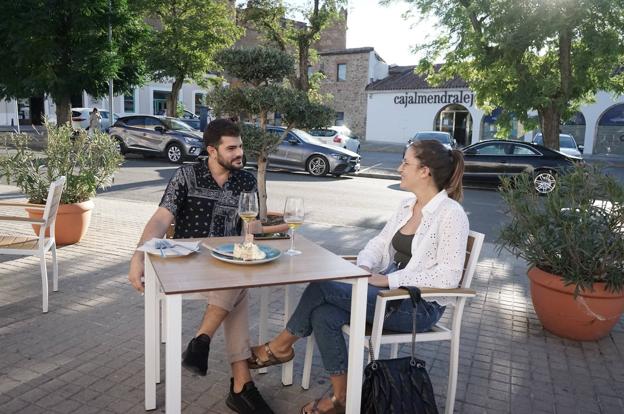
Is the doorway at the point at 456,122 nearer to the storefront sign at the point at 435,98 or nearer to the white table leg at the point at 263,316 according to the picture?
the storefront sign at the point at 435,98

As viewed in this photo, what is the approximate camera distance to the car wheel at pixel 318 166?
1569 centimetres

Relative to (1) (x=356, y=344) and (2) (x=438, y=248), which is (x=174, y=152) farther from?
(1) (x=356, y=344)

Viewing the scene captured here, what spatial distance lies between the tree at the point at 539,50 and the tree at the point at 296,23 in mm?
5577

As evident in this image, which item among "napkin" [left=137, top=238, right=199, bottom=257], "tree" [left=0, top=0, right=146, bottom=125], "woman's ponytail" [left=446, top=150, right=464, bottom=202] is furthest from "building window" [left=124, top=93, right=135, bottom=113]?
"woman's ponytail" [left=446, top=150, right=464, bottom=202]

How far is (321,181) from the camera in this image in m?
14.7

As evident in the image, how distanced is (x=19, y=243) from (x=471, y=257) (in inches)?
143

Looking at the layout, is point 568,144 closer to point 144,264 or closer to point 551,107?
point 551,107

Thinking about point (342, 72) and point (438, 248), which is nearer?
point (438, 248)

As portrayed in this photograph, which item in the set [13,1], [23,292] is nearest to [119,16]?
[13,1]

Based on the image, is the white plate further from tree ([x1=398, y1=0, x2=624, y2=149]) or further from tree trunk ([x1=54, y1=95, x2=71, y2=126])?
tree trunk ([x1=54, y1=95, x2=71, y2=126])

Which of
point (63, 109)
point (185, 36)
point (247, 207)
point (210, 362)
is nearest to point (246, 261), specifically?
point (247, 207)

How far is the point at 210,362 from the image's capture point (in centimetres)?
352

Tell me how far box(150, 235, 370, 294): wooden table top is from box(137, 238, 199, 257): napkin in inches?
1.0

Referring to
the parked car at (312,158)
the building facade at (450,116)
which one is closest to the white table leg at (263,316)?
the parked car at (312,158)
